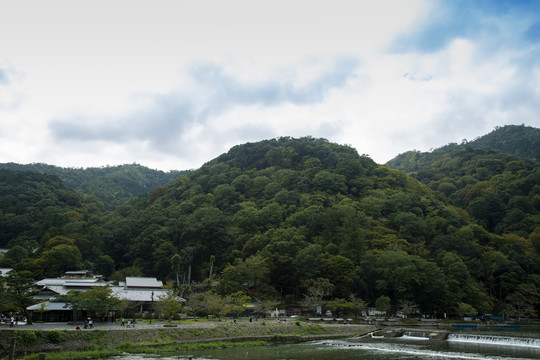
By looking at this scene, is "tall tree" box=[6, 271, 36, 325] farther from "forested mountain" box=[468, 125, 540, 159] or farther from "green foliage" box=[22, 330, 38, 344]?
"forested mountain" box=[468, 125, 540, 159]

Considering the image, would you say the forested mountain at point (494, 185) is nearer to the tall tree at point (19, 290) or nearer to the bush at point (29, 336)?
the bush at point (29, 336)

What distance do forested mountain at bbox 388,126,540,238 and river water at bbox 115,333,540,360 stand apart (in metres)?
46.4

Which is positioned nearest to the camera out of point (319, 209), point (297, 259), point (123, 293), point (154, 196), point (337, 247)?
point (123, 293)

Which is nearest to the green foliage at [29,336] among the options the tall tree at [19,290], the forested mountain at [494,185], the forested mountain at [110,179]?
the tall tree at [19,290]

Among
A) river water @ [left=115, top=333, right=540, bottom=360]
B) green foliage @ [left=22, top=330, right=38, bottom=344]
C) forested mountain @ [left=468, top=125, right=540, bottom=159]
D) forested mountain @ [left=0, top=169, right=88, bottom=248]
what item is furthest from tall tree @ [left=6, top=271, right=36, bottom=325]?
forested mountain @ [left=468, top=125, right=540, bottom=159]

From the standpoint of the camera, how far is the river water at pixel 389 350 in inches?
1026

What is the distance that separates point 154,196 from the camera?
313 ft

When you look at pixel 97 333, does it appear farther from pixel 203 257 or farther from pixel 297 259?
pixel 203 257

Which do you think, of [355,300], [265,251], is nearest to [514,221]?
[355,300]

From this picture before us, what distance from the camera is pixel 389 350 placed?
97.2ft

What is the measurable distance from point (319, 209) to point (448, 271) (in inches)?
908

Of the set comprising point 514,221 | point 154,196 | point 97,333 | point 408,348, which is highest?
point 154,196

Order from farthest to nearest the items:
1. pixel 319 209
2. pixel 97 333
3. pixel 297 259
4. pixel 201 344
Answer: pixel 319 209
pixel 297 259
pixel 201 344
pixel 97 333

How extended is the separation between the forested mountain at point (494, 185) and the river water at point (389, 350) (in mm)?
46360
